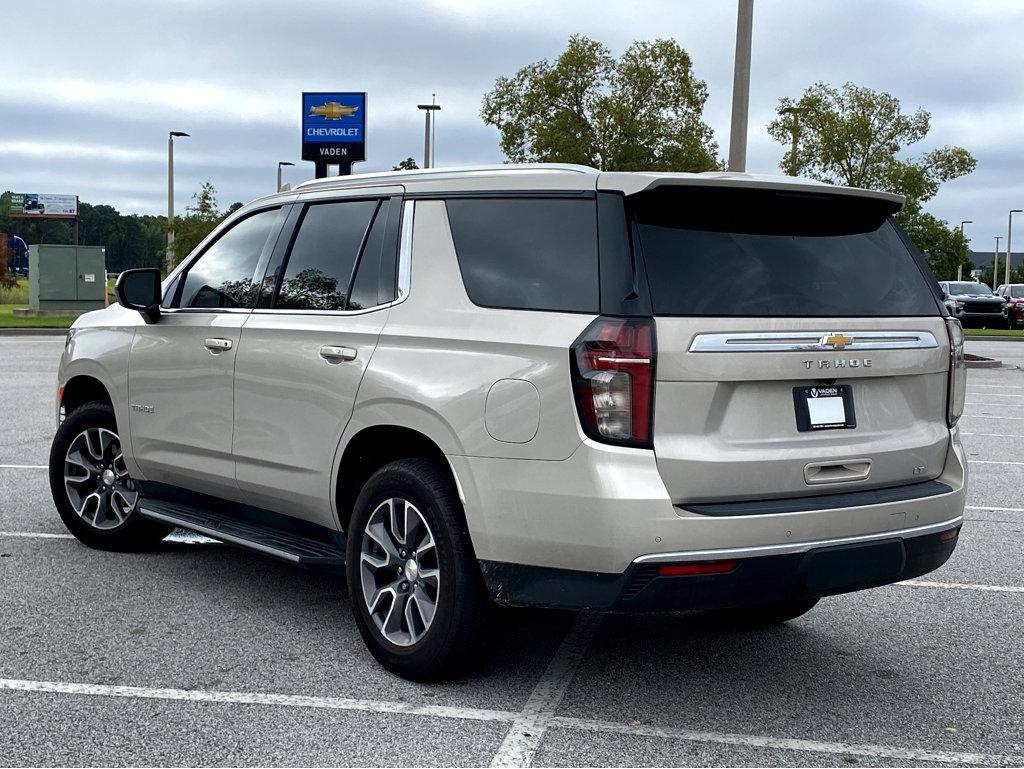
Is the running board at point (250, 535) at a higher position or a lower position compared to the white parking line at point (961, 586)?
higher

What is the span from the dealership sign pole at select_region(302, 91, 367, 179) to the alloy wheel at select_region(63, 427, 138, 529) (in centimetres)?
3096

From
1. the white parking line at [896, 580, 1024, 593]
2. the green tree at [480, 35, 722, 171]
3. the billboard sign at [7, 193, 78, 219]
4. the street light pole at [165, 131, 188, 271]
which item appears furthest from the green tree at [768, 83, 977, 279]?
the billboard sign at [7, 193, 78, 219]

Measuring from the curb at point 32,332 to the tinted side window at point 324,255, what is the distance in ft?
81.8

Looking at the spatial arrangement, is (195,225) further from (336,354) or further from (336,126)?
(336,354)

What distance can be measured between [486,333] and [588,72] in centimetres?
3749

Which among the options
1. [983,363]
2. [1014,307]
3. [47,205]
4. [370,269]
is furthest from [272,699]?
[47,205]

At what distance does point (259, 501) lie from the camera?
5328mm

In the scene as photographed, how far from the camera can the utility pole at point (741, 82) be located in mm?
14586

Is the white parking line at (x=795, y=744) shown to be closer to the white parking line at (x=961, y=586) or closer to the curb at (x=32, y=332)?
the white parking line at (x=961, y=586)

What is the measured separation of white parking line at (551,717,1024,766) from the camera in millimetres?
3844

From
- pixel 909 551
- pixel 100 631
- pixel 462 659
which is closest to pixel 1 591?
pixel 100 631

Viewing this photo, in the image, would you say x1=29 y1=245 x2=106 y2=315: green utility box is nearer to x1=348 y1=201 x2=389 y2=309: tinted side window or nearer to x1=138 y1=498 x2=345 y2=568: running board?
x1=138 y1=498 x2=345 y2=568: running board

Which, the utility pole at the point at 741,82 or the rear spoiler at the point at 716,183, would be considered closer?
the rear spoiler at the point at 716,183

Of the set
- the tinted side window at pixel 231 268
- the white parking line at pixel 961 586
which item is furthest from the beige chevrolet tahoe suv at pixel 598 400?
the white parking line at pixel 961 586
